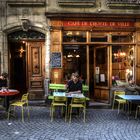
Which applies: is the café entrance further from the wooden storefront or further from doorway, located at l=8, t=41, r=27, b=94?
doorway, located at l=8, t=41, r=27, b=94

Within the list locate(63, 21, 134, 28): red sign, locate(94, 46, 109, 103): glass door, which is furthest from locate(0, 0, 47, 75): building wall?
locate(94, 46, 109, 103): glass door

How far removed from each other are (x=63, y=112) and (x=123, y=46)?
4.74 meters

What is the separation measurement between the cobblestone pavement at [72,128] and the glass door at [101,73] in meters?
2.80

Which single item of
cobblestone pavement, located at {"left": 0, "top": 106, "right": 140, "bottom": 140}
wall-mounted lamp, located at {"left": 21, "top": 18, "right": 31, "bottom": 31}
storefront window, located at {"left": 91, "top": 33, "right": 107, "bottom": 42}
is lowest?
Result: cobblestone pavement, located at {"left": 0, "top": 106, "right": 140, "bottom": 140}

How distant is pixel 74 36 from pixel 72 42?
275 millimetres

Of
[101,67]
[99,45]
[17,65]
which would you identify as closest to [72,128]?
[101,67]

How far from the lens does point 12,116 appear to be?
1259 centimetres

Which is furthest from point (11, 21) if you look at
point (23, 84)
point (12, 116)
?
point (12, 116)

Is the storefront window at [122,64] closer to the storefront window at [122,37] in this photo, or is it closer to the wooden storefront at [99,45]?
the wooden storefront at [99,45]

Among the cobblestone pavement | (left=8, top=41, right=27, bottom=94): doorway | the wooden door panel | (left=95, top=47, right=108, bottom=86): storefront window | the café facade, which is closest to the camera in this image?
the cobblestone pavement

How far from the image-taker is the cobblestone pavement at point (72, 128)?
9570 millimetres

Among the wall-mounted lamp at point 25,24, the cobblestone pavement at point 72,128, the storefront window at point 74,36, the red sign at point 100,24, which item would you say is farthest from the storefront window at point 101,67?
the wall-mounted lamp at point 25,24

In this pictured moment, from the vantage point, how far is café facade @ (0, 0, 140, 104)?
15.5 meters

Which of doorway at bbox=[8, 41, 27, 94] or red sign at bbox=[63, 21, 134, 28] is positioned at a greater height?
red sign at bbox=[63, 21, 134, 28]
